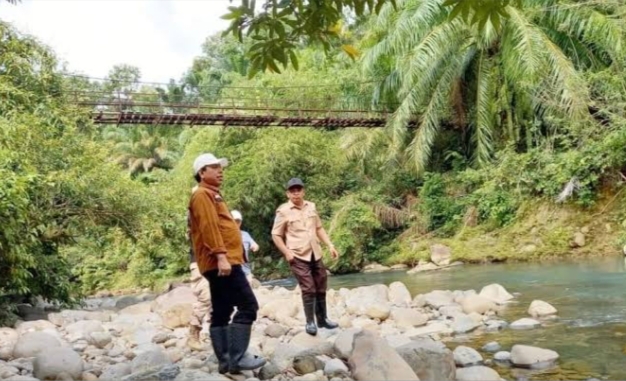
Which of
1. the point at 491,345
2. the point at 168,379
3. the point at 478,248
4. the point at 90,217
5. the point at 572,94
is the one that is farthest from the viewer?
the point at 478,248

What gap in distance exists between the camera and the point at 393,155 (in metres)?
16.0

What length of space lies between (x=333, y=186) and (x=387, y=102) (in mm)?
2658

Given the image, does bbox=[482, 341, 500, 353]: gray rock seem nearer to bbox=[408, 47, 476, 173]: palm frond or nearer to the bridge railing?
bbox=[408, 47, 476, 173]: palm frond

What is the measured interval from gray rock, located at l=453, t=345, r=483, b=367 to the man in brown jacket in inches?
50.4

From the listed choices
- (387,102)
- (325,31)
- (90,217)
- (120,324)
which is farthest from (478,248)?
(325,31)

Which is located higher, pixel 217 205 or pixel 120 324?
pixel 217 205

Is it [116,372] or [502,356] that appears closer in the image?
[116,372]

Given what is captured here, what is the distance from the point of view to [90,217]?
8.45 m

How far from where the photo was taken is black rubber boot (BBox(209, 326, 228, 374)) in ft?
11.0

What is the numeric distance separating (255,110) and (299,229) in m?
12.4

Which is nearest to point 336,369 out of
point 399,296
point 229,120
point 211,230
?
point 211,230

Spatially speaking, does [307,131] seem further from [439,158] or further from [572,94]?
[572,94]

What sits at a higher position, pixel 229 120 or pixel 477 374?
pixel 229 120

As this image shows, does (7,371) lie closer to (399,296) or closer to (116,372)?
(116,372)
